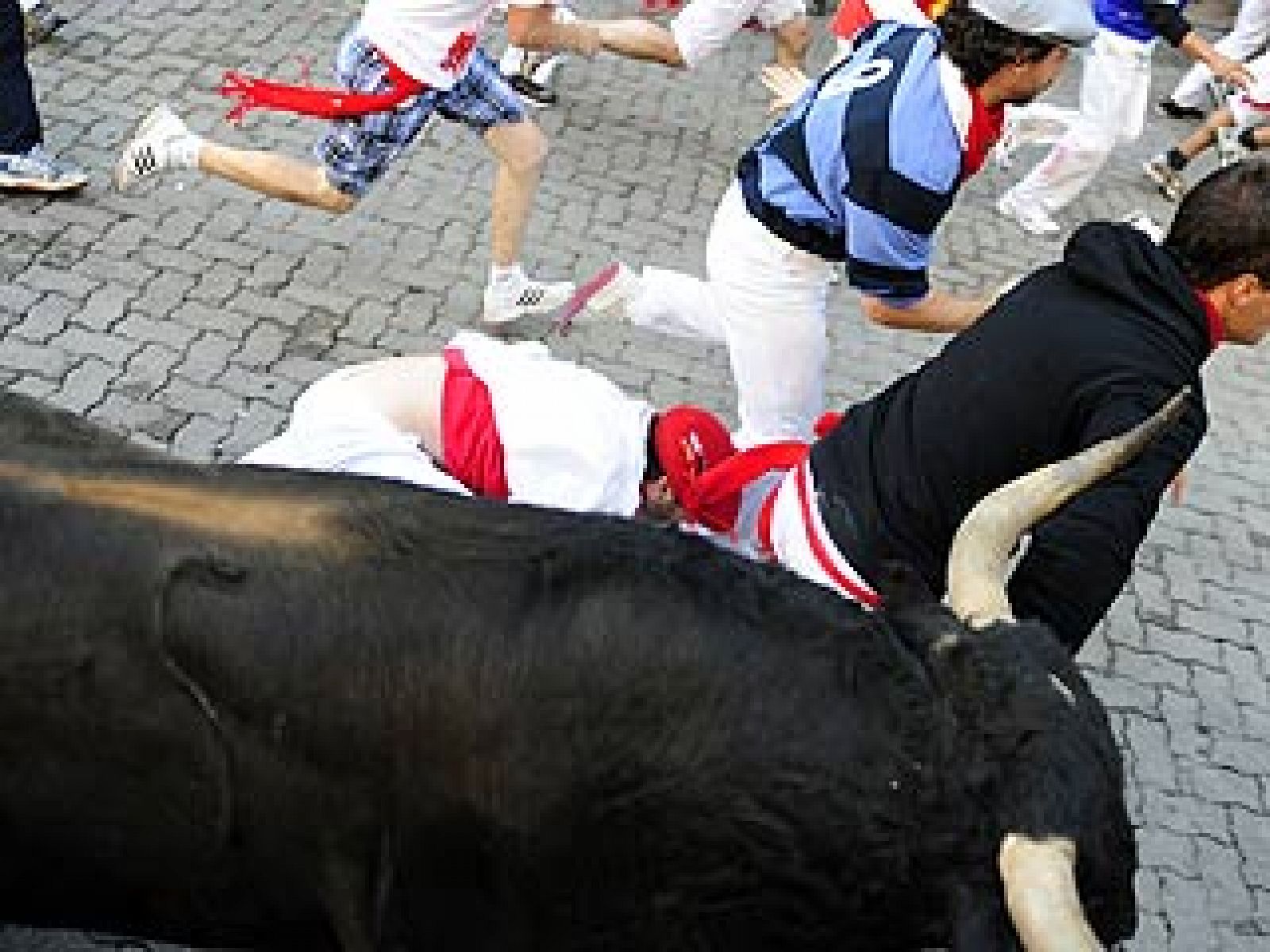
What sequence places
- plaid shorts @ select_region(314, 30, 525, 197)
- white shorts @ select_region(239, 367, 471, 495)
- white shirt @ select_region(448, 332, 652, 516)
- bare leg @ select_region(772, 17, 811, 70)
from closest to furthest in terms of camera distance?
white shorts @ select_region(239, 367, 471, 495), white shirt @ select_region(448, 332, 652, 516), plaid shorts @ select_region(314, 30, 525, 197), bare leg @ select_region(772, 17, 811, 70)

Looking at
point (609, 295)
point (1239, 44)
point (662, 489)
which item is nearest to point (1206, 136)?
point (1239, 44)

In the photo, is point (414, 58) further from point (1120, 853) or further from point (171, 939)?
point (1120, 853)

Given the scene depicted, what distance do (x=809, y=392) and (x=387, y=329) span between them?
7.13 ft

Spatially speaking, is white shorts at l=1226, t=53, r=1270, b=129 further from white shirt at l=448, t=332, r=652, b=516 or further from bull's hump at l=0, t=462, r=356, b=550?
bull's hump at l=0, t=462, r=356, b=550

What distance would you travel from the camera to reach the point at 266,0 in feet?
32.1

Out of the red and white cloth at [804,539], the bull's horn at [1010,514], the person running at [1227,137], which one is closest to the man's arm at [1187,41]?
the person running at [1227,137]

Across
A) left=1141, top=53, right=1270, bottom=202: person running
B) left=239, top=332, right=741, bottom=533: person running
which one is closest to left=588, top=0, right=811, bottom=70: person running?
left=1141, top=53, right=1270, bottom=202: person running

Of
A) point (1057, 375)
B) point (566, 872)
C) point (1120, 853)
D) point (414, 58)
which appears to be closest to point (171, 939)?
point (566, 872)

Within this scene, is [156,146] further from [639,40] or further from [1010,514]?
[1010,514]

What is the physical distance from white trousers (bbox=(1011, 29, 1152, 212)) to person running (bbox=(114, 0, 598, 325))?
10.2ft

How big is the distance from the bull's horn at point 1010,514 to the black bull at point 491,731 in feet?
0.39

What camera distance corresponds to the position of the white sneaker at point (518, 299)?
7320 millimetres

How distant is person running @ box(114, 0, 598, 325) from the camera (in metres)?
6.66

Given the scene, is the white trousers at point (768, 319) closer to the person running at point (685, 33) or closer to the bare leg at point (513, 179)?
the bare leg at point (513, 179)
